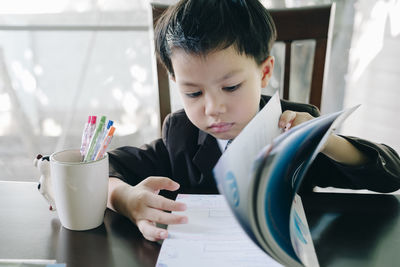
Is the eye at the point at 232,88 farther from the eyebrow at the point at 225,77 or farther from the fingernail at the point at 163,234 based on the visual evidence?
the fingernail at the point at 163,234

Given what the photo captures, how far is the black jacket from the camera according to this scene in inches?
27.5

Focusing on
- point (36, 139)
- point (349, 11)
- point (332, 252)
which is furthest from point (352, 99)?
point (36, 139)

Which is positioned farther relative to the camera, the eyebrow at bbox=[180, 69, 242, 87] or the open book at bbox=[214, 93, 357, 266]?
the eyebrow at bbox=[180, 69, 242, 87]

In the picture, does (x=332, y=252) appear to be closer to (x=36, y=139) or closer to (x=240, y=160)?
(x=240, y=160)

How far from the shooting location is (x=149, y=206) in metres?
0.57

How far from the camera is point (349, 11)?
69.7 inches

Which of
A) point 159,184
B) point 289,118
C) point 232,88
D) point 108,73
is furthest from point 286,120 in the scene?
point 108,73

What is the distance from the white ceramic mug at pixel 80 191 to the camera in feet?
1.70

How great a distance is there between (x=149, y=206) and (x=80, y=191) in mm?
105

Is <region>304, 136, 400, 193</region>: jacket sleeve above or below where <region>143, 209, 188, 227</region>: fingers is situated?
below

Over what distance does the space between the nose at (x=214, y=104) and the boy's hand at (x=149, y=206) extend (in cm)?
14

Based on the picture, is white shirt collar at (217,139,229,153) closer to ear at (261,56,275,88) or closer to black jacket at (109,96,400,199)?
black jacket at (109,96,400,199)

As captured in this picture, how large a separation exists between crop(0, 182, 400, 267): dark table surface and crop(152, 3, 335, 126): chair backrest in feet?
1.25

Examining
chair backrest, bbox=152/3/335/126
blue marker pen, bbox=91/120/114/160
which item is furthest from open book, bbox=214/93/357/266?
chair backrest, bbox=152/3/335/126
